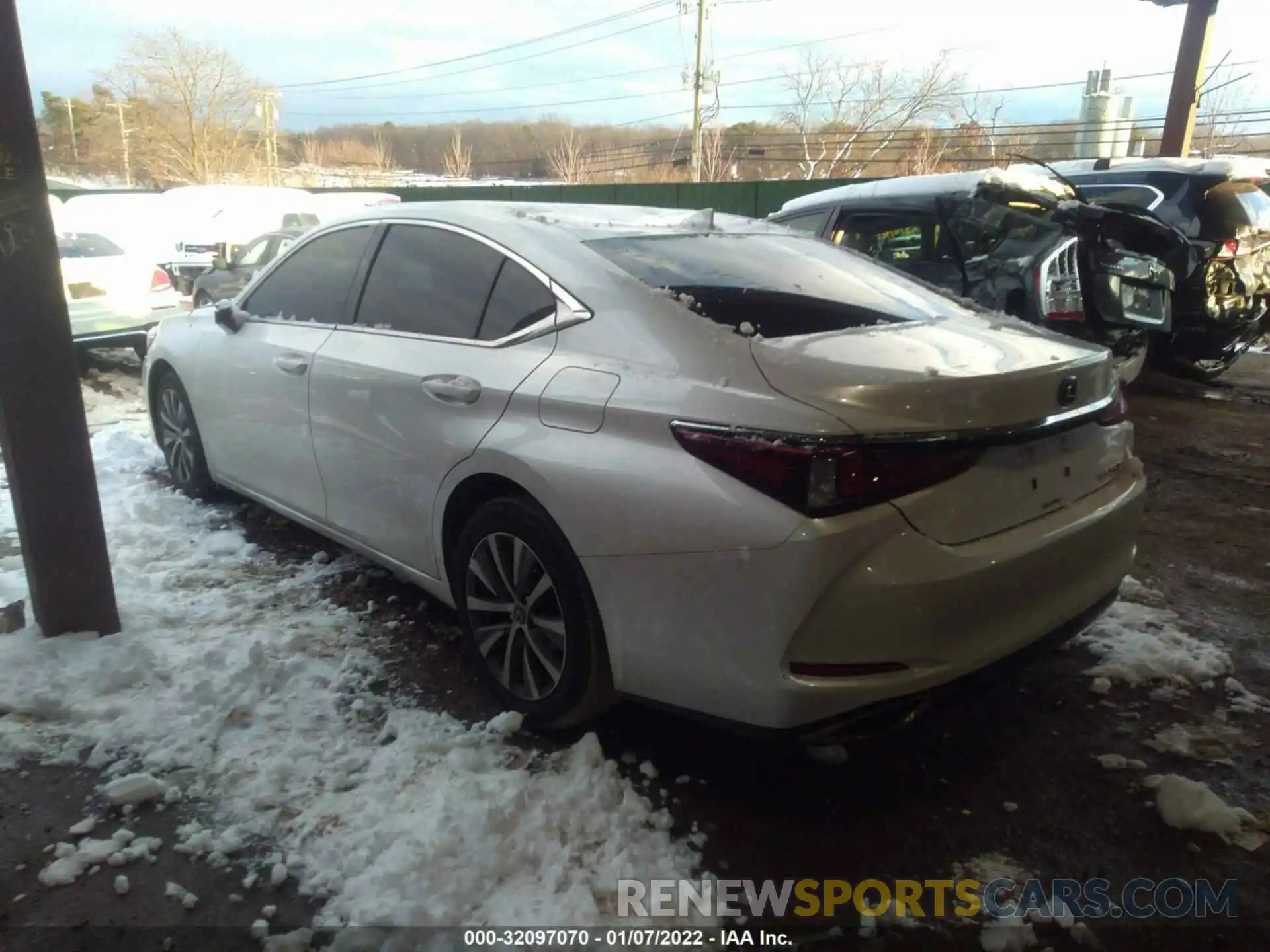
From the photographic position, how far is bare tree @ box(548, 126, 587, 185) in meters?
49.7

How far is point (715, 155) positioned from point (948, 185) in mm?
38764

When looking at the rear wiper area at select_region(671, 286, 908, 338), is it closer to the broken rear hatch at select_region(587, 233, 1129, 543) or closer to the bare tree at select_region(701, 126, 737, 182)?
the broken rear hatch at select_region(587, 233, 1129, 543)

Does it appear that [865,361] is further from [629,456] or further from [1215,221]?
[1215,221]

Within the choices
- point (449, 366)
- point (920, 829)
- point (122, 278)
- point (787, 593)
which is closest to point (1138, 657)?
point (920, 829)

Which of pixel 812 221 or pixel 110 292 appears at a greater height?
pixel 812 221

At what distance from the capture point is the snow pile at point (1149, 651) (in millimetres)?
3238

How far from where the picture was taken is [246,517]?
4875 mm

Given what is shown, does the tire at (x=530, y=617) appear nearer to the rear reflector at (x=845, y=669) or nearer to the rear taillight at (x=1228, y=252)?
the rear reflector at (x=845, y=669)

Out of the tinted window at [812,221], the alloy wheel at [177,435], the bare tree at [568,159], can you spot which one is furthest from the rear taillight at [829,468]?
the bare tree at [568,159]

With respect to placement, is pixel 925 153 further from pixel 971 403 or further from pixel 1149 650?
pixel 971 403

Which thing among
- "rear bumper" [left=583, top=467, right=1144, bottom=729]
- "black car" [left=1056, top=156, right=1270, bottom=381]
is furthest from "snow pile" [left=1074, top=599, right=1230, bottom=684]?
A: "black car" [left=1056, top=156, right=1270, bottom=381]

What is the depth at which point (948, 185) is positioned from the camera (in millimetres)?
6742

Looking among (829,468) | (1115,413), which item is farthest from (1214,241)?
(829,468)

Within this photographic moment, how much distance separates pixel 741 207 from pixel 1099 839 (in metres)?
22.1
